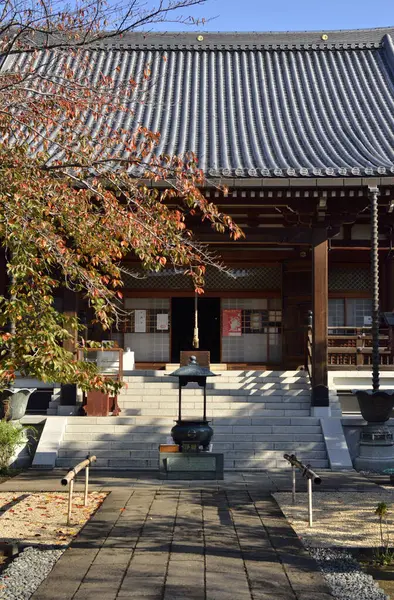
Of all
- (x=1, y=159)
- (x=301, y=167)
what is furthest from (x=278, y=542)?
(x=301, y=167)

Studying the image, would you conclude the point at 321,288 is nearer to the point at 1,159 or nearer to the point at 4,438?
the point at 4,438

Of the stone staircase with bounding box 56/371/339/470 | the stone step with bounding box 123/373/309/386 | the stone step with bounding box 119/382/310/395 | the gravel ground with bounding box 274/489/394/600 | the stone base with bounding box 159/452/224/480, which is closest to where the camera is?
the gravel ground with bounding box 274/489/394/600

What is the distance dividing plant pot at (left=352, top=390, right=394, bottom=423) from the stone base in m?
3.43

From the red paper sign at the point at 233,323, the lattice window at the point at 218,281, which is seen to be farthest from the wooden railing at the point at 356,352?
the red paper sign at the point at 233,323

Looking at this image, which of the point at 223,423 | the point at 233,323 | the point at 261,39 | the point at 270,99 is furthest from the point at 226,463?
the point at 261,39

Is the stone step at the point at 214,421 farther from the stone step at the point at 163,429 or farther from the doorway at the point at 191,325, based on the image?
the doorway at the point at 191,325

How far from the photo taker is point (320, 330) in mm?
15312

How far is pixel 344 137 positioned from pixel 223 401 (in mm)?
7511

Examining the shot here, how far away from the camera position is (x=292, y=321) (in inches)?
794

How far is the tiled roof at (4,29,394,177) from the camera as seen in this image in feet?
55.3

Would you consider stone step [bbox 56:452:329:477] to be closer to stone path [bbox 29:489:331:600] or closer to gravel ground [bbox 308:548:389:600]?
stone path [bbox 29:489:331:600]

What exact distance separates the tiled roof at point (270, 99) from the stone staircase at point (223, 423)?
15.3 ft

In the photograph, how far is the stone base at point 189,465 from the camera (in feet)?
38.6

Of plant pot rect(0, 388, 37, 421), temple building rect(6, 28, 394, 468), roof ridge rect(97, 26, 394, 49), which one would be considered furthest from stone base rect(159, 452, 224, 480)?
roof ridge rect(97, 26, 394, 49)
